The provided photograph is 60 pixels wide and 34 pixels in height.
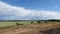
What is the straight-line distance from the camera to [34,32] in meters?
17.5

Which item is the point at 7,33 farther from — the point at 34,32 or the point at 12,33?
the point at 34,32

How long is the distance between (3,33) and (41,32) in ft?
15.9

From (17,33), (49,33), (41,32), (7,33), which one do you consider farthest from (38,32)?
(7,33)

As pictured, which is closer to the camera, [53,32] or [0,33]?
[0,33]

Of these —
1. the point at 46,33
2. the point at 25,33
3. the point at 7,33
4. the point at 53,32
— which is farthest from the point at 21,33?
the point at 53,32

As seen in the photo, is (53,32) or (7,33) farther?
(53,32)

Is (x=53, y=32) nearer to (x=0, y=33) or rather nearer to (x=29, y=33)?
→ (x=29, y=33)

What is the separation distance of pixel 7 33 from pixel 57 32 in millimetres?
6824

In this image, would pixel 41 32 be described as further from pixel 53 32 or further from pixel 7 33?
pixel 7 33

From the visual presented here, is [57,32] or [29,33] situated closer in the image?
[29,33]

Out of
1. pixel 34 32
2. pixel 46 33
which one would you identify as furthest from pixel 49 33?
pixel 34 32

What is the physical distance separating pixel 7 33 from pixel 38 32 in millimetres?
4010

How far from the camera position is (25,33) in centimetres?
1675

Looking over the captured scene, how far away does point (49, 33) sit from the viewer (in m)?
17.6
